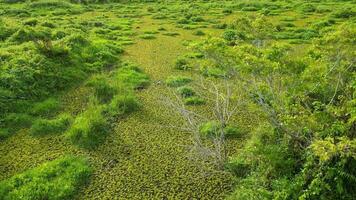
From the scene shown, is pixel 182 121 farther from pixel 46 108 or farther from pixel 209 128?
pixel 46 108

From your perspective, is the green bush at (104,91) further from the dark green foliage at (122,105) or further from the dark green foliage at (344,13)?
the dark green foliage at (344,13)

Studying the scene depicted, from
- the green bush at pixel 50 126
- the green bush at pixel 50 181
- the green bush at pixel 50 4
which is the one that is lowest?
the green bush at pixel 50 181

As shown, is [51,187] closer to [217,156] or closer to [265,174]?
[217,156]

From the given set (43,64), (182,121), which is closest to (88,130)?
(182,121)

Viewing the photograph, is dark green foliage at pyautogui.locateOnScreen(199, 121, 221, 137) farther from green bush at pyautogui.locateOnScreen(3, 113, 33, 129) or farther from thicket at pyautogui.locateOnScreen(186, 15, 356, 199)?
green bush at pyautogui.locateOnScreen(3, 113, 33, 129)

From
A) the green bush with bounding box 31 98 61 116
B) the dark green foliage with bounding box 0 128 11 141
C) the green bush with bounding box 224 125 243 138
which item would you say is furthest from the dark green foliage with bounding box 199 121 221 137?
the dark green foliage with bounding box 0 128 11 141

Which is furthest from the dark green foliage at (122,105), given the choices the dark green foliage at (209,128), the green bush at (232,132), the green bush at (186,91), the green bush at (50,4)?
the green bush at (50,4)

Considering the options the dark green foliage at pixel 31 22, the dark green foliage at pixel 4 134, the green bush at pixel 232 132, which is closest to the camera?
the green bush at pixel 232 132
